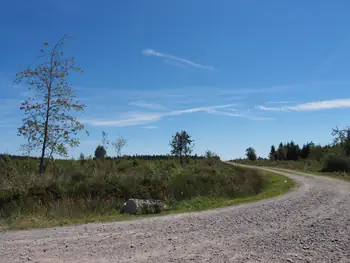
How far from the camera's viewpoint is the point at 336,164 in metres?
37.1

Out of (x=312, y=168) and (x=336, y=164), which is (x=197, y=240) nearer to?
(x=336, y=164)

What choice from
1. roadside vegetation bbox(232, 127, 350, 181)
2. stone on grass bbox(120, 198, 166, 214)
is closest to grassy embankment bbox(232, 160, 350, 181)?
roadside vegetation bbox(232, 127, 350, 181)

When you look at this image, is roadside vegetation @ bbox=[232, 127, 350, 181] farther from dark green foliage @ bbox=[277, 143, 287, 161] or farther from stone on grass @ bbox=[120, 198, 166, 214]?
stone on grass @ bbox=[120, 198, 166, 214]

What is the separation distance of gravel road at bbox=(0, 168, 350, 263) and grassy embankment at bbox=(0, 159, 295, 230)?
5.65 ft

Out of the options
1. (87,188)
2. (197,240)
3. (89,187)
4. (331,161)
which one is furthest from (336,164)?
(197,240)

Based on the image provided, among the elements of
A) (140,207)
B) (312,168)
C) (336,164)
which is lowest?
(140,207)

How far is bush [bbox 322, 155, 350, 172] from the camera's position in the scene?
36.3 m

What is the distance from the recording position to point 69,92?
15.9 m

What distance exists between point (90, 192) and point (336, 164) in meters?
33.0

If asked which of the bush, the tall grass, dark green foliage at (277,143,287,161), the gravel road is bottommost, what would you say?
the gravel road

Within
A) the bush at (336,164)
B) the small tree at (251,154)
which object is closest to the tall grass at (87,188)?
the bush at (336,164)

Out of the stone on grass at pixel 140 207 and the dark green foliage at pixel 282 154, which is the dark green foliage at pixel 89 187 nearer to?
the stone on grass at pixel 140 207

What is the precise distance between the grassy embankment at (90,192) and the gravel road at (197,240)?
1722 millimetres

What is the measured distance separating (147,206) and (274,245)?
6.02 m
